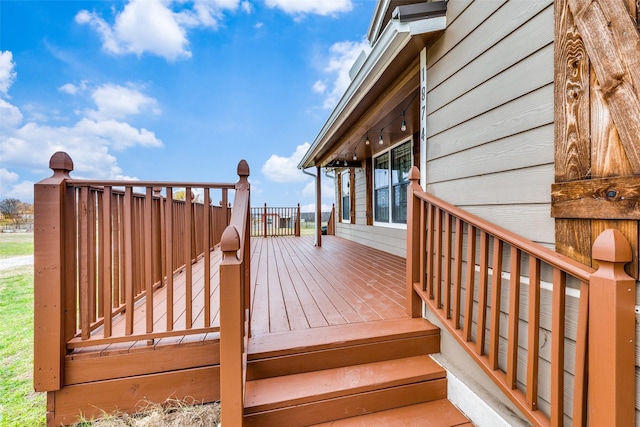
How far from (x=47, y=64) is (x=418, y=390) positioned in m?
21.5

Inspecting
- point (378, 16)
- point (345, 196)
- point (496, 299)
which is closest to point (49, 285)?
point (496, 299)

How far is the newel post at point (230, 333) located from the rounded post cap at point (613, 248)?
4.53 ft

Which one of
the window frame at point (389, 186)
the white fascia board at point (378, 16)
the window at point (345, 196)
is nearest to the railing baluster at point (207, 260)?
the white fascia board at point (378, 16)

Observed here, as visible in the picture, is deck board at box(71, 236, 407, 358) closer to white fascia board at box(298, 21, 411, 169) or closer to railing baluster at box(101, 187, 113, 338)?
railing baluster at box(101, 187, 113, 338)

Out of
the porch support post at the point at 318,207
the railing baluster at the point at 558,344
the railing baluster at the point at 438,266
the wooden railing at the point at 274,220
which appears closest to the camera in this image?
the railing baluster at the point at 558,344

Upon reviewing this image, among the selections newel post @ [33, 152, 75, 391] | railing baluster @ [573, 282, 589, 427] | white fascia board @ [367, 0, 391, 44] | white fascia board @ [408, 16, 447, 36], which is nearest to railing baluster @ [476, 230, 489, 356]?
railing baluster @ [573, 282, 589, 427]

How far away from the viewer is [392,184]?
18.2 feet

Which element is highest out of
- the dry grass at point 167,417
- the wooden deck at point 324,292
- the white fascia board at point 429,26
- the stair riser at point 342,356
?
the white fascia board at point 429,26

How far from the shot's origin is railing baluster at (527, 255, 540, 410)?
1.23m

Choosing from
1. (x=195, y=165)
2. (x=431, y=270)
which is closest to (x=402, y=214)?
(x=431, y=270)

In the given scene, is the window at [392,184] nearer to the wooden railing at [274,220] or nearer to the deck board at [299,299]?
the deck board at [299,299]

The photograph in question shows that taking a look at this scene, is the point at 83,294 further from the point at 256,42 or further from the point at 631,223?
the point at 256,42

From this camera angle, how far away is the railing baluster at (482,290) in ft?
4.93

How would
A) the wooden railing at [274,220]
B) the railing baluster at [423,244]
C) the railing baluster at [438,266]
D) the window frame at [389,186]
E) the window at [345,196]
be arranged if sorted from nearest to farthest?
the railing baluster at [438,266], the railing baluster at [423,244], the window frame at [389,186], the window at [345,196], the wooden railing at [274,220]
